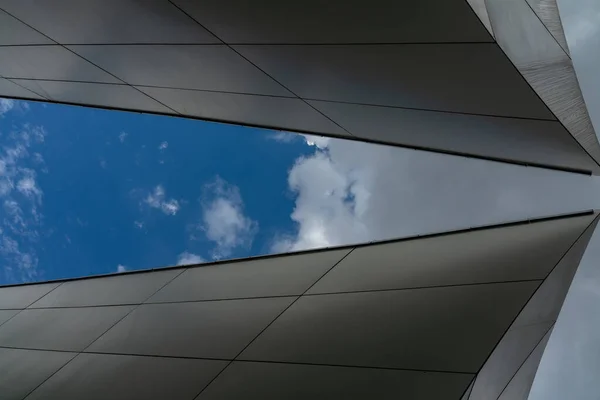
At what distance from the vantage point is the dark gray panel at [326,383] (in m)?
5.02

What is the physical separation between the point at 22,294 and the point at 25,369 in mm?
7912

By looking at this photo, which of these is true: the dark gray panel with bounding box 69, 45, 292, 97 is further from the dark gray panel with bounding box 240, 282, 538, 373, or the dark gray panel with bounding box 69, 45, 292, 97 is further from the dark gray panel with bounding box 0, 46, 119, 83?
the dark gray panel with bounding box 240, 282, 538, 373

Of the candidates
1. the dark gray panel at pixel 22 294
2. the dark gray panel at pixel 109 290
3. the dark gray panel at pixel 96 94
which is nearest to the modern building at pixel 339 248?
the dark gray panel at pixel 96 94

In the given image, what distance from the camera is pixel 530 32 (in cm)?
695

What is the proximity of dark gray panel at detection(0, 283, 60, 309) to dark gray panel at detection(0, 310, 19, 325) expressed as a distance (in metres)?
0.30

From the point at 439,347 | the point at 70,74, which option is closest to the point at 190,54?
the point at 70,74

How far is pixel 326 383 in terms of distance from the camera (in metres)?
5.64

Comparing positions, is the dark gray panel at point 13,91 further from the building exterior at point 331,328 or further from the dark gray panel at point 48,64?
the building exterior at point 331,328

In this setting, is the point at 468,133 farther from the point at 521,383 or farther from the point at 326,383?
the point at 326,383

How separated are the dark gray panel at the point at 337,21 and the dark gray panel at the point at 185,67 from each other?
1004mm

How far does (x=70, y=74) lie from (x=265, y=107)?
174 inches

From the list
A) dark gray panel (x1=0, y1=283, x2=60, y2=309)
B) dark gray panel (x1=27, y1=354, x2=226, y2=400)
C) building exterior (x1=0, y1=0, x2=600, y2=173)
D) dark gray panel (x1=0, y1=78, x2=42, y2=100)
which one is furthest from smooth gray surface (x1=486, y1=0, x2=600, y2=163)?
dark gray panel (x1=0, y1=283, x2=60, y2=309)

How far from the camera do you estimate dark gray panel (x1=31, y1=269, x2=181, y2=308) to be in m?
12.6

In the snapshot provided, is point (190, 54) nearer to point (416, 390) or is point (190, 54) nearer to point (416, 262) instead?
point (416, 262)
